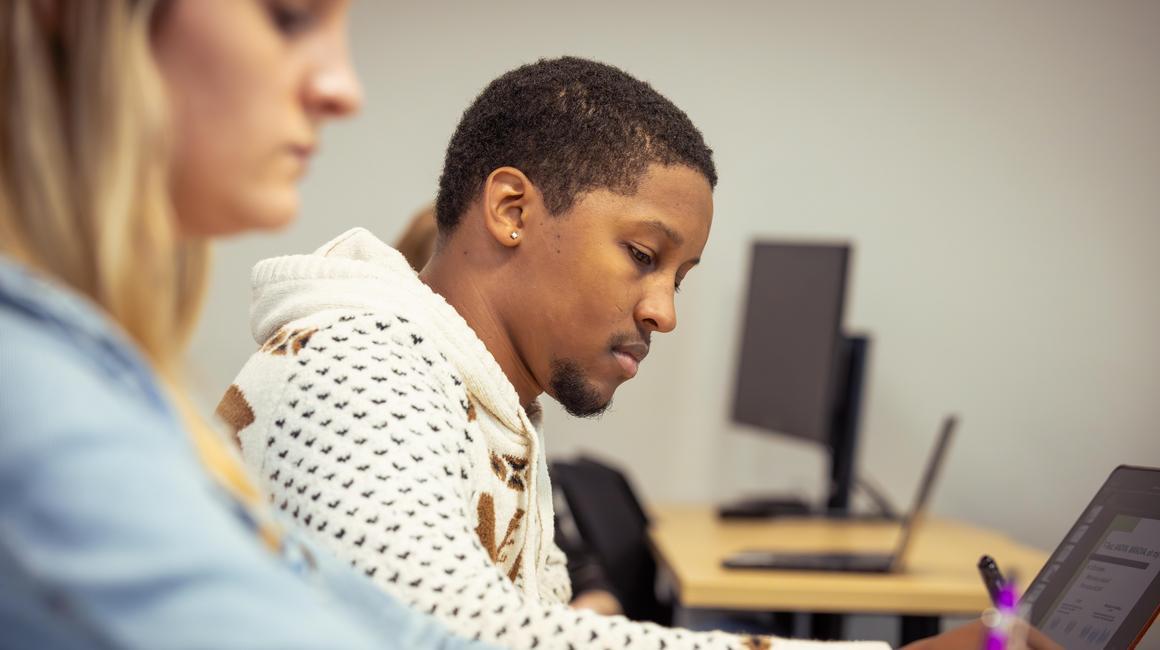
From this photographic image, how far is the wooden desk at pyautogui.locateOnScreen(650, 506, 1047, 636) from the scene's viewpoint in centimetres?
216

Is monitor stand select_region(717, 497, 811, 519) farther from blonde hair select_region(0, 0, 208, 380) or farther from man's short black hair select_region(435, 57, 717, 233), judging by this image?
blonde hair select_region(0, 0, 208, 380)

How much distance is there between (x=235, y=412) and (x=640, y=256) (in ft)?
1.44

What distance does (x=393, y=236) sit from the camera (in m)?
3.49

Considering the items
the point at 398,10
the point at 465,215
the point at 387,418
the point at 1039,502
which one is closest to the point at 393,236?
the point at 398,10

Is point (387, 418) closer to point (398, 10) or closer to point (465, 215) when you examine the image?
point (465, 215)

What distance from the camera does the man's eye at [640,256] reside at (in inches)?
48.9

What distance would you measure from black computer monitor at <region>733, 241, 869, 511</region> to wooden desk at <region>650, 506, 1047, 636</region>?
9.0 inches

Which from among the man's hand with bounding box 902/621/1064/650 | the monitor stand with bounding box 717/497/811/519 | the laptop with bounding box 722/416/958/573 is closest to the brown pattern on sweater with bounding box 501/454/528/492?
the man's hand with bounding box 902/621/1064/650

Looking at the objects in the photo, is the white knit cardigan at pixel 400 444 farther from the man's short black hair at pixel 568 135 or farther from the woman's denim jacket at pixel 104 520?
the woman's denim jacket at pixel 104 520

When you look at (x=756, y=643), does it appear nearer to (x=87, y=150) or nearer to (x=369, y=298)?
(x=369, y=298)

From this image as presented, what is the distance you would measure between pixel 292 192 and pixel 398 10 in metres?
Result: 2.98

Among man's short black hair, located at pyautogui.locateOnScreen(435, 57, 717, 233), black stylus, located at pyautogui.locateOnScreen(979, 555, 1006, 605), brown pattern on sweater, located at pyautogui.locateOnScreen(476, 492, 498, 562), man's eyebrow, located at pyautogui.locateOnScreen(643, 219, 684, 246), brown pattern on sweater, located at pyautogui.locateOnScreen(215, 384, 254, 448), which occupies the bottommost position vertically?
black stylus, located at pyautogui.locateOnScreen(979, 555, 1006, 605)

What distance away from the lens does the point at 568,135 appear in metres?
1.27

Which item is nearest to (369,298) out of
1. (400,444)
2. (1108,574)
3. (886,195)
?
(400,444)
